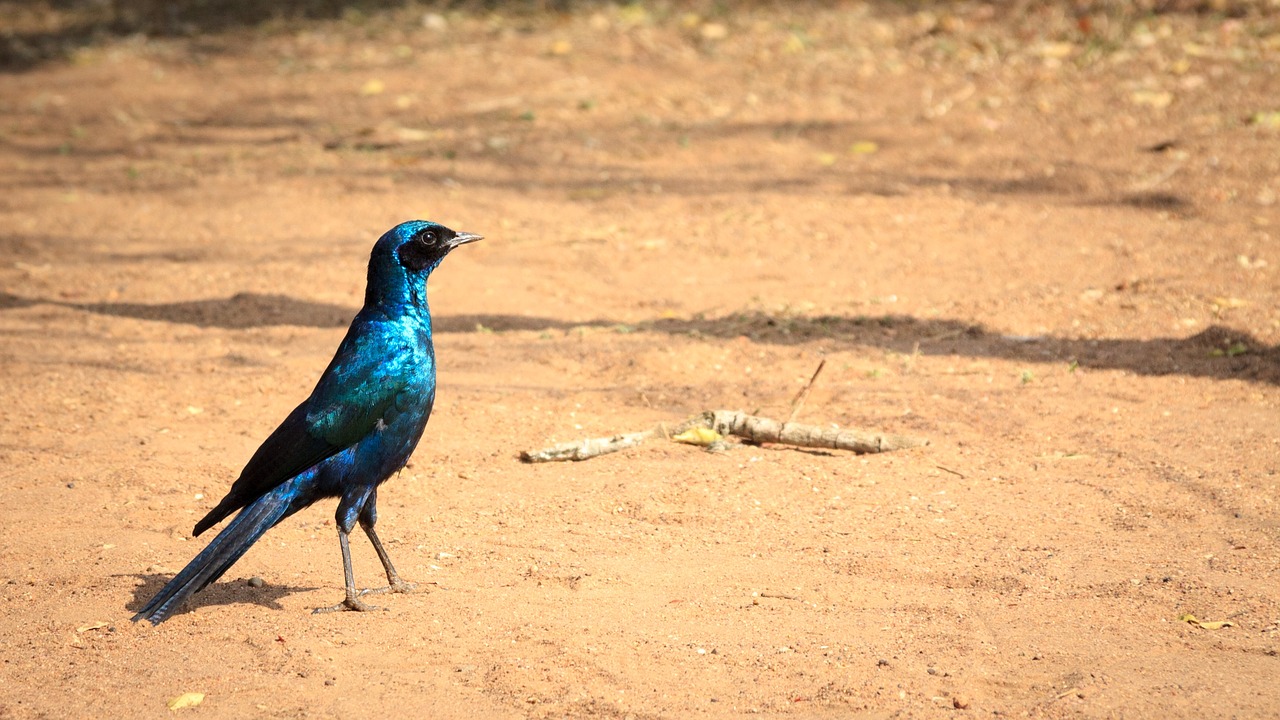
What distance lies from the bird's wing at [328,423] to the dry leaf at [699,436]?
1.85 meters

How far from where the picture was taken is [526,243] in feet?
31.0

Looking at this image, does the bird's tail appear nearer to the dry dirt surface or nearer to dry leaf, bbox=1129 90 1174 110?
the dry dirt surface

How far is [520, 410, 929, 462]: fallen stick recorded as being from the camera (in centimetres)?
578

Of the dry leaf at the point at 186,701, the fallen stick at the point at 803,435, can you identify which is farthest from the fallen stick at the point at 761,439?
the dry leaf at the point at 186,701

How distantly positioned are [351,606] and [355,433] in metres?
0.61

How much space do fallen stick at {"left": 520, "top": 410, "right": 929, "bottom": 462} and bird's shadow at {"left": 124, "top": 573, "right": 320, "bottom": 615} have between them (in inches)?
57.9

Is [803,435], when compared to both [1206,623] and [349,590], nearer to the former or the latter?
[1206,623]

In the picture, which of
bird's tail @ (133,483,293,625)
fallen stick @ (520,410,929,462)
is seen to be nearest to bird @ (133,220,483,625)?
bird's tail @ (133,483,293,625)

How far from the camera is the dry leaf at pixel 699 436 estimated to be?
5918 mm

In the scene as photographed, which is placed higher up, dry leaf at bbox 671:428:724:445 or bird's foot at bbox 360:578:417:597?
bird's foot at bbox 360:578:417:597

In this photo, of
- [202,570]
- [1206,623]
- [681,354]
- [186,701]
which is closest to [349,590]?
[202,570]

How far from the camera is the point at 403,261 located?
4.52 metres

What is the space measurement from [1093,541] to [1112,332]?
9.18ft

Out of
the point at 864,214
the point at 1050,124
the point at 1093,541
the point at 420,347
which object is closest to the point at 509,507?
the point at 420,347
